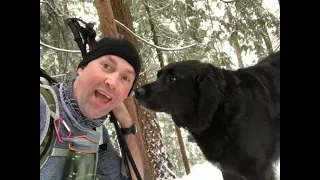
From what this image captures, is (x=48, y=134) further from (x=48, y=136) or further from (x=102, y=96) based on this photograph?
(x=102, y=96)

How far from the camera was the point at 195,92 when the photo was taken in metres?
2.28

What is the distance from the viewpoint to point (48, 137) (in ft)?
3.92

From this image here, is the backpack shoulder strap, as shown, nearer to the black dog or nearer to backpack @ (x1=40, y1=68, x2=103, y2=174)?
backpack @ (x1=40, y1=68, x2=103, y2=174)

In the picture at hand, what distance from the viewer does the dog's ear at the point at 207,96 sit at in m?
2.22

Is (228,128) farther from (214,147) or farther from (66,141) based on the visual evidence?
(66,141)

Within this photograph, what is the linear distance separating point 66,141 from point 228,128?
127 centimetres

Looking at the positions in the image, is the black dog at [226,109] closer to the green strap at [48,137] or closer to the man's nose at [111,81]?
the man's nose at [111,81]

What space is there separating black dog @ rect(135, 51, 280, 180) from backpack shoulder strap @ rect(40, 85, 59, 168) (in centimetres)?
99

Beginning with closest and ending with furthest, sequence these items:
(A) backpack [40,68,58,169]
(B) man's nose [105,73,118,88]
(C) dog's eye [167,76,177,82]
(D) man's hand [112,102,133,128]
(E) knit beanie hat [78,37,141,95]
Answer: (A) backpack [40,68,58,169] → (B) man's nose [105,73,118,88] → (E) knit beanie hat [78,37,141,95] → (D) man's hand [112,102,133,128] → (C) dog's eye [167,76,177,82]

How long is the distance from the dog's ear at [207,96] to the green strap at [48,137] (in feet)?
4.03

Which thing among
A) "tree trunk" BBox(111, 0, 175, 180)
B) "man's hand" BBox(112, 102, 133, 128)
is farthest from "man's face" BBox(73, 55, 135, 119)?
"tree trunk" BBox(111, 0, 175, 180)

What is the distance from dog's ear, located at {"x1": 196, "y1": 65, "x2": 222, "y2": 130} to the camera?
2.22m
